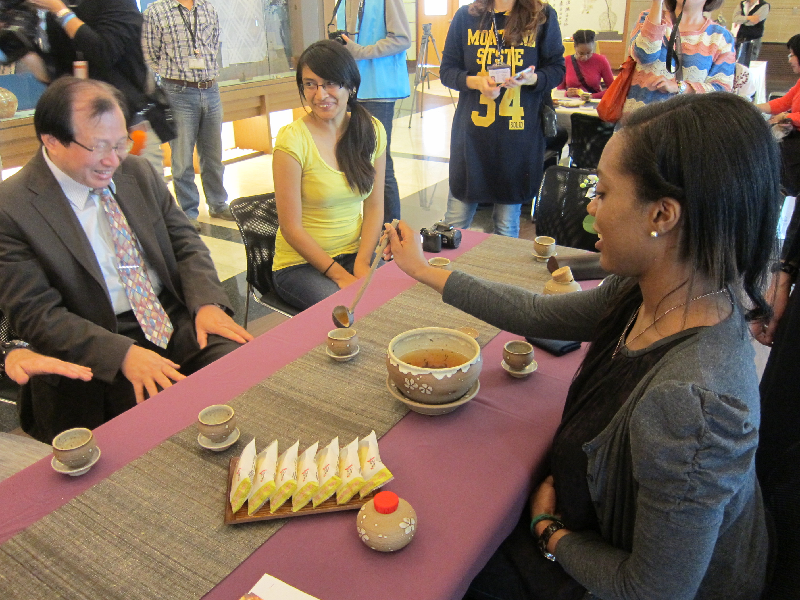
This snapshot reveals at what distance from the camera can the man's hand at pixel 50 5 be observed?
101 inches

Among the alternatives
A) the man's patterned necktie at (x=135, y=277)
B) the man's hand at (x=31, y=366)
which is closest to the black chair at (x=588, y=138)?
the man's patterned necktie at (x=135, y=277)

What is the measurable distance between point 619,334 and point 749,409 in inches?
12.9

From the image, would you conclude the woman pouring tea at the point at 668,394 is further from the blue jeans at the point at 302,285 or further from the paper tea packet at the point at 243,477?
the blue jeans at the point at 302,285

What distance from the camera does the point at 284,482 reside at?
3.05 feet

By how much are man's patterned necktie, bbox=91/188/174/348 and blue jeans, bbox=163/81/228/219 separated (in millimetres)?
2584

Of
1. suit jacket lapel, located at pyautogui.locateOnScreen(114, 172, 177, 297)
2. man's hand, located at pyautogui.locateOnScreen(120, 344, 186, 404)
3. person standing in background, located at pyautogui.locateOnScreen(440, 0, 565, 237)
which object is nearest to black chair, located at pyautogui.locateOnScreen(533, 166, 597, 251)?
person standing in background, located at pyautogui.locateOnScreen(440, 0, 565, 237)

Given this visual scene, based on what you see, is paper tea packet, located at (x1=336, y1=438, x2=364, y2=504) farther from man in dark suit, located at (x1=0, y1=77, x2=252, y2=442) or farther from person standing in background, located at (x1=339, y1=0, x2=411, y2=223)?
person standing in background, located at (x1=339, y1=0, x2=411, y2=223)

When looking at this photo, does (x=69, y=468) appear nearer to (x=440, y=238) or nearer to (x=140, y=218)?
(x=140, y=218)

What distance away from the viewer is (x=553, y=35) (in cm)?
286

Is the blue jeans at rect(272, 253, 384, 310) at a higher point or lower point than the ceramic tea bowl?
lower

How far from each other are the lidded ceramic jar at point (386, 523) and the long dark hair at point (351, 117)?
Result: 1.62m

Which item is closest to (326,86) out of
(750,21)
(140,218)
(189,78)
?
(140,218)

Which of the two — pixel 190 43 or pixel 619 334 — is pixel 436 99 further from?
pixel 619 334

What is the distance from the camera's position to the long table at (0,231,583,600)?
820 mm
